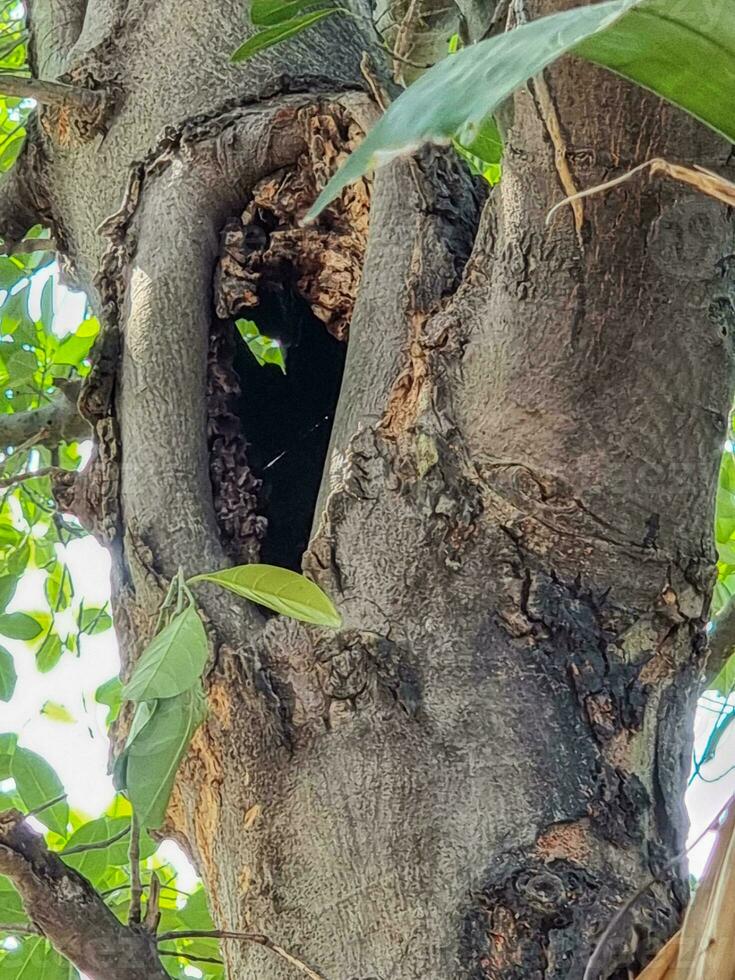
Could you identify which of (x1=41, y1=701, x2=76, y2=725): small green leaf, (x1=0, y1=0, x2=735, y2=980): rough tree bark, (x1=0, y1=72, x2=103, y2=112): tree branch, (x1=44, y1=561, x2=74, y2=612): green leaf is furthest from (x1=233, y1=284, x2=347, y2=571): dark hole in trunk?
(x1=41, y1=701, x2=76, y2=725): small green leaf

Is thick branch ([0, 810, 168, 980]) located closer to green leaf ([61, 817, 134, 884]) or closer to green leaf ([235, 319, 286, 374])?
green leaf ([61, 817, 134, 884])

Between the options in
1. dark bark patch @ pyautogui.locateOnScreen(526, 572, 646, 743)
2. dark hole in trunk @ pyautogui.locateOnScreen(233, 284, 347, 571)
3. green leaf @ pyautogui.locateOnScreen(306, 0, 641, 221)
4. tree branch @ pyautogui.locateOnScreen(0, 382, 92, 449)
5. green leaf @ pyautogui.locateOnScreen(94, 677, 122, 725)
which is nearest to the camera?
green leaf @ pyautogui.locateOnScreen(306, 0, 641, 221)

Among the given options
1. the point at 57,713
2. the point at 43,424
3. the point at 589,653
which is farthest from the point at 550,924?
the point at 57,713

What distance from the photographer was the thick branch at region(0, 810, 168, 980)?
642 mm

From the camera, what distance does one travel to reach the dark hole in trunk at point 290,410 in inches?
41.0

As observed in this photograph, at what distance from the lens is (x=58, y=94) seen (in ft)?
3.70

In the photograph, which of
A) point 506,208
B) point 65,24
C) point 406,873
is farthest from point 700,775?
point 65,24

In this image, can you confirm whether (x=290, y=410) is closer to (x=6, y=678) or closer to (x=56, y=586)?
(x=6, y=678)

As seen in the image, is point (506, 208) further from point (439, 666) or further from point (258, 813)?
point (258, 813)

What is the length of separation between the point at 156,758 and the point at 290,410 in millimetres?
542

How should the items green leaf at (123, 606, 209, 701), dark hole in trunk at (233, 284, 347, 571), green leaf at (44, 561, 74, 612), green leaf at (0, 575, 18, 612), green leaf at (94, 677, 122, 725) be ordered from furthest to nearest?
green leaf at (44, 561, 74, 612) → green leaf at (94, 677, 122, 725) → green leaf at (0, 575, 18, 612) → dark hole in trunk at (233, 284, 347, 571) → green leaf at (123, 606, 209, 701)

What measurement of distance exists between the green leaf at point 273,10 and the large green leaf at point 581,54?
14.5 inches

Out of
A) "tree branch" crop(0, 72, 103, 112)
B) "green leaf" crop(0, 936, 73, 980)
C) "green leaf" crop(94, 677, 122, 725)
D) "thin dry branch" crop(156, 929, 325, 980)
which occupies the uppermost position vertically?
"tree branch" crop(0, 72, 103, 112)

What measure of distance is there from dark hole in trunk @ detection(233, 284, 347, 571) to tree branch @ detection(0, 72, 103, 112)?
11.0 inches
